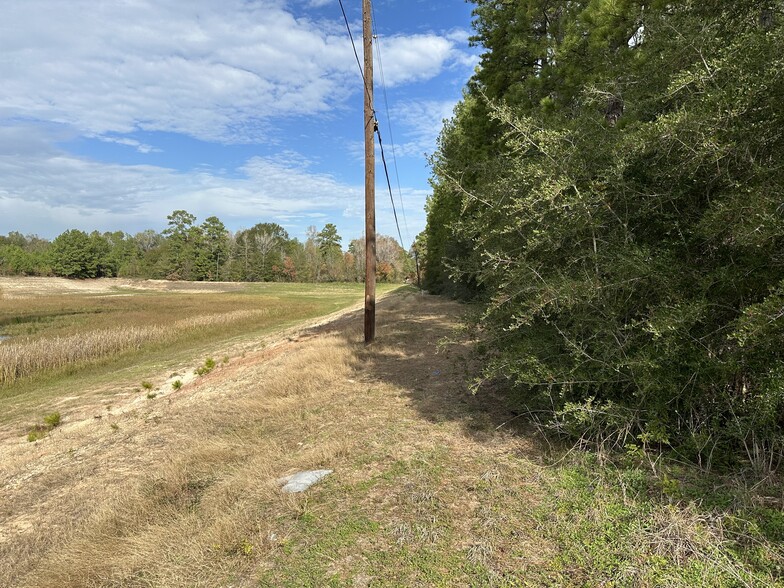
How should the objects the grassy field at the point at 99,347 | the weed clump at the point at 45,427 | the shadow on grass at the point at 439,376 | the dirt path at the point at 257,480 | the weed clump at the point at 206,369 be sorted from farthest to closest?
the grassy field at the point at 99,347
the weed clump at the point at 206,369
the weed clump at the point at 45,427
the shadow on grass at the point at 439,376
the dirt path at the point at 257,480

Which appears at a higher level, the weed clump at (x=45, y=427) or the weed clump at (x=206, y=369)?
the weed clump at (x=206, y=369)

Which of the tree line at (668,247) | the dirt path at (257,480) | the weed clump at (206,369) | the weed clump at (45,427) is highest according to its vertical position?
the tree line at (668,247)

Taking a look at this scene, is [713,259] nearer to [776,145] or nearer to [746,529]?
[776,145]

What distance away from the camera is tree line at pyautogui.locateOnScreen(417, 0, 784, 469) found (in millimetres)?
3115

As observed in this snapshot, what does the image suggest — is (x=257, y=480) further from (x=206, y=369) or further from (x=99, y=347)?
(x=99, y=347)

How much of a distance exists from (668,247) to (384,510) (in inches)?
137

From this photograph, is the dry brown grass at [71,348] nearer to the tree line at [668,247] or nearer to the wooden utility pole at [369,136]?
the wooden utility pole at [369,136]

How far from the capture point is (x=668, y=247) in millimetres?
3867

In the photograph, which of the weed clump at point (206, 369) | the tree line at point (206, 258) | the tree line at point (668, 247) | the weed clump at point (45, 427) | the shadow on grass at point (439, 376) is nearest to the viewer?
the tree line at point (668, 247)

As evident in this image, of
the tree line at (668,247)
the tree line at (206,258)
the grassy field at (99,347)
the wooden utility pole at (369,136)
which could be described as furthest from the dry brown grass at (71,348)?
the tree line at (206,258)

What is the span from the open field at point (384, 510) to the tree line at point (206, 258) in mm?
74348

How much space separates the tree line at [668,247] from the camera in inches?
123

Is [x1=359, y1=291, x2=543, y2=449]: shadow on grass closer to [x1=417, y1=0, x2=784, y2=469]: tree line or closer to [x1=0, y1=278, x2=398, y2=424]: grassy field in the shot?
[x1=417, y1=0, x2=784, y2=469]: tree line

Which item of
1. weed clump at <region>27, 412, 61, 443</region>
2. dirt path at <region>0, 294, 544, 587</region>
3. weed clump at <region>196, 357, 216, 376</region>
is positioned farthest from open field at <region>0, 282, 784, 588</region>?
weed clump at <region>196, 357, 216, 376</region>
